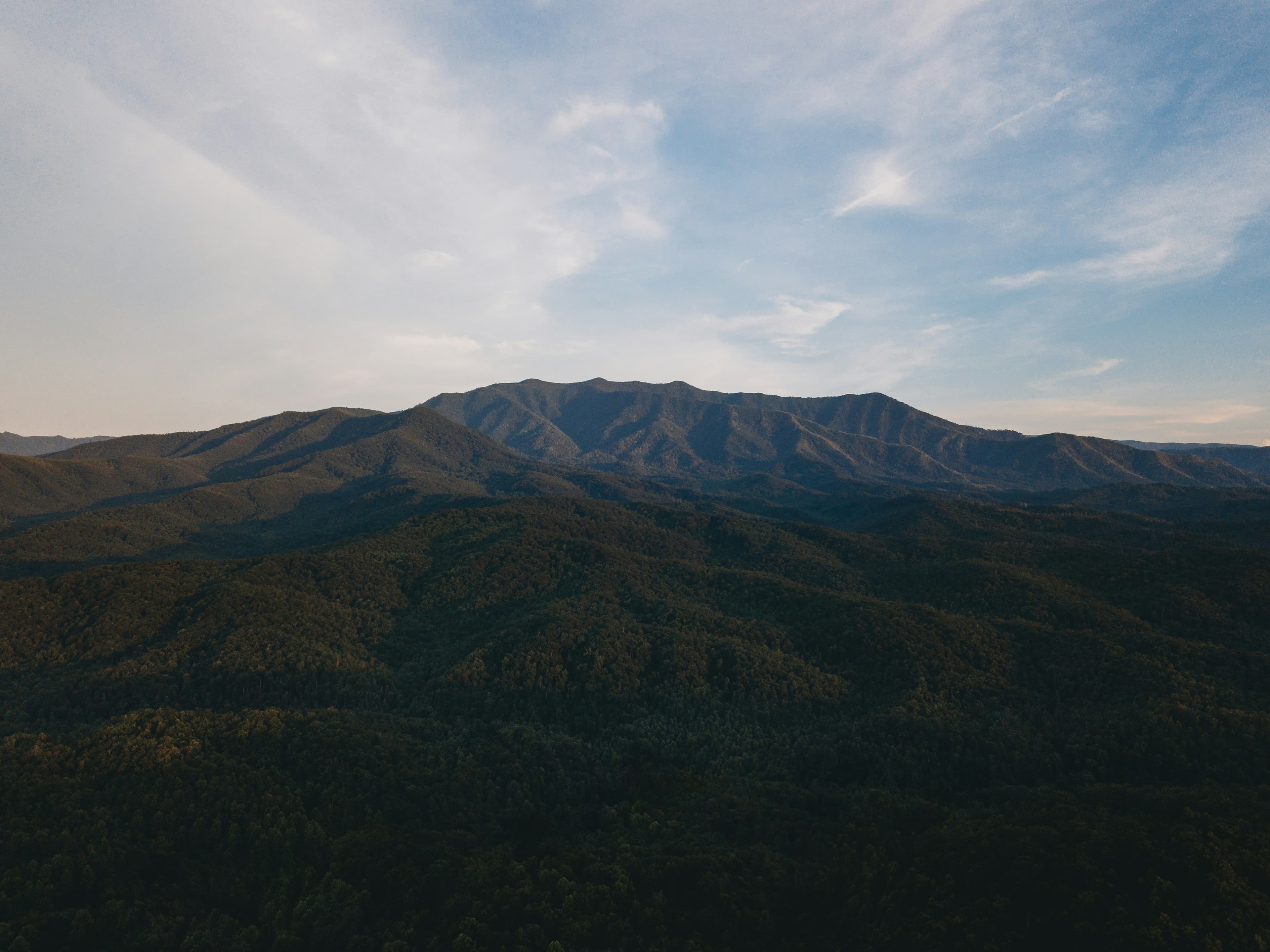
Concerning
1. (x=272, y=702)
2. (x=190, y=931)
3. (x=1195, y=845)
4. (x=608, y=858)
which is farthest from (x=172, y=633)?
(x=1195, y=845)

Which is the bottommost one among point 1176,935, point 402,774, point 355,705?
point 355,705

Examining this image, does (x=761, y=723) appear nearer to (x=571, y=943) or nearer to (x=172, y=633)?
(x=571, y=943)

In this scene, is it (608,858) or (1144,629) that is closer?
(608,858)

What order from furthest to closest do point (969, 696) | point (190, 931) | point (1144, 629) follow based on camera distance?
point (1144, 629) < point (969, 696) < point (190, 931)

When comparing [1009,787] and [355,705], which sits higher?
[1009,787]

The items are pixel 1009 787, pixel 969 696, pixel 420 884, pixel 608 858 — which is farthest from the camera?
pixel 969 696

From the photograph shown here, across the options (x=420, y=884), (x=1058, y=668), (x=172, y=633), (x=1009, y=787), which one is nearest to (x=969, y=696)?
(x=1058, y=668)

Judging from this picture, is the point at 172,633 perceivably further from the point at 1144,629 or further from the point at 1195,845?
the point at 1144,629
